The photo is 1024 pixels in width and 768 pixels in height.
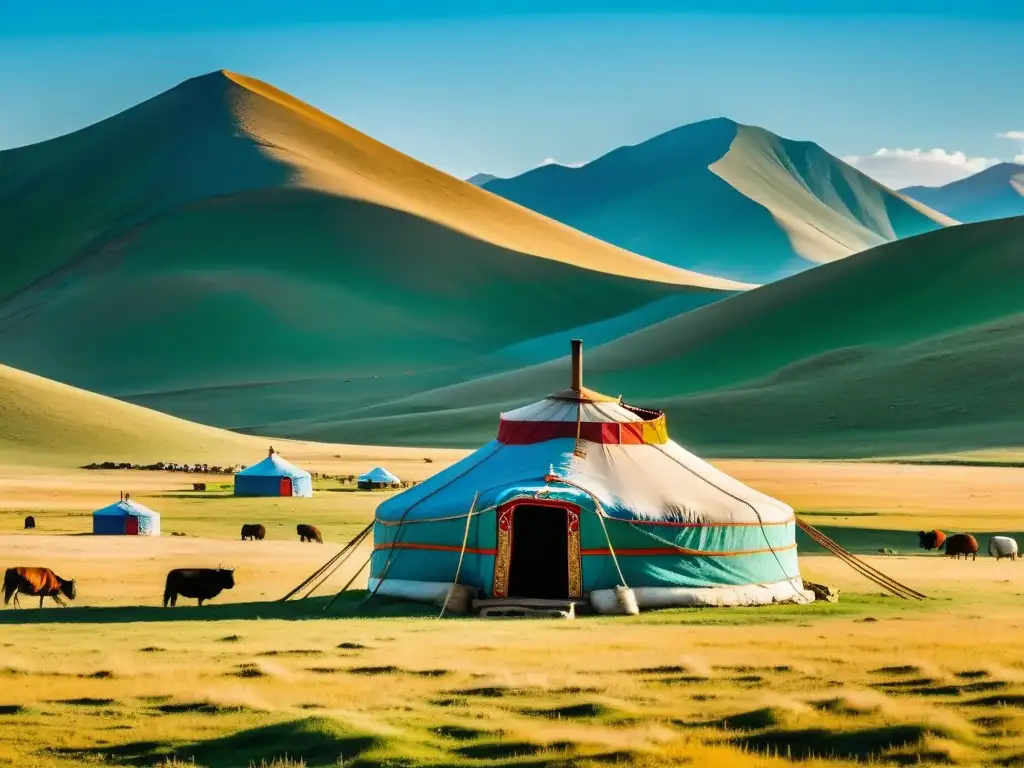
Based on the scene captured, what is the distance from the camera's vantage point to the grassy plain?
11961 mm

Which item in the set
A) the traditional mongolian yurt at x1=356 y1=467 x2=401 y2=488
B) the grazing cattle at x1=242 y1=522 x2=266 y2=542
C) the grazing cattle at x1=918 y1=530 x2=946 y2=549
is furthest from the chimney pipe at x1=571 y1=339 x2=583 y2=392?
the traditional mongolian yurt at x1=356 y1=467 x2=401 y2=488

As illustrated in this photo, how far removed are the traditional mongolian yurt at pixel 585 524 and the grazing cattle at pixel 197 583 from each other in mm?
1877

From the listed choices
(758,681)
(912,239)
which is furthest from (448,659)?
(912,239)

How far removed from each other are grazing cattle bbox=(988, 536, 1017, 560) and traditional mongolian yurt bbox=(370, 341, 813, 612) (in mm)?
10071

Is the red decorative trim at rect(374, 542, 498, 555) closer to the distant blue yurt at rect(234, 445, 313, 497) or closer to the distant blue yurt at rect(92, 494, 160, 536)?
the distant blue yurt at rect(92, 494, 160, 536)

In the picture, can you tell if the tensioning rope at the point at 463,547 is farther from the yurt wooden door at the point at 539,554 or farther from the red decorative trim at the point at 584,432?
the red decorative trim at the point at 584,432

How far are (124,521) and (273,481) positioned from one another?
15.9 m

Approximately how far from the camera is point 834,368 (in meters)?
107

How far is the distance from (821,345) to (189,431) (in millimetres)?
54265

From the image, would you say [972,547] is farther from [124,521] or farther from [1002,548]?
[124,521]

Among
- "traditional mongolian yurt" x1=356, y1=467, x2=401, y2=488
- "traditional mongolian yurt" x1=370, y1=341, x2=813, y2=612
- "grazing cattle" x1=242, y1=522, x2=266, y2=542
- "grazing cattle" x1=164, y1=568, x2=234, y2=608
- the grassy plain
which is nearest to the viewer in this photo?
the grassy plain

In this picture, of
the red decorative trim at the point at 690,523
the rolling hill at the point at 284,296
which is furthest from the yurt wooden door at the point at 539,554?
the rolling hill at the point at 284,296

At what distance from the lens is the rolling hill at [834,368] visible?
89.9 metres

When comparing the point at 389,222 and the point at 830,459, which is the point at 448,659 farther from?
the point at 389,222
